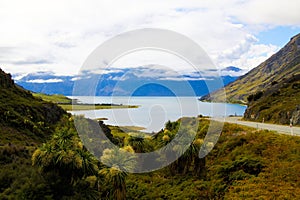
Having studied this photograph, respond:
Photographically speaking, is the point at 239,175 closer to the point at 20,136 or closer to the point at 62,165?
the point at 62,165

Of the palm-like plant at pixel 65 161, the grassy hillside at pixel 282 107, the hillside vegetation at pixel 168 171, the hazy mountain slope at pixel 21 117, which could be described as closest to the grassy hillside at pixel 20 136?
the hazy mountain slope at pixel 21 117

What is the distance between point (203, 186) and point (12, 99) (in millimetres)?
73838

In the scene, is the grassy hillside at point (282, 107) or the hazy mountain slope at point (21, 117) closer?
the grassy hillside at point (282, 107)

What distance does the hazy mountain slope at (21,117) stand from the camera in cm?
6059

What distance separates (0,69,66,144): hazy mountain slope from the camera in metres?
60.6

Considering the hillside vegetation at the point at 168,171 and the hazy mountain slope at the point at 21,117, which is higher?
the hazy mountain slope at the point at 21,117

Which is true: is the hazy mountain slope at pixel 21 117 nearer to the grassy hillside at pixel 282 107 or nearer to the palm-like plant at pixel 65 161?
the palm-like plant at pixel 65 161

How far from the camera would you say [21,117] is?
71750 millimetres

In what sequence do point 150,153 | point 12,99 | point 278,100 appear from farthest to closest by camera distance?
point 12,99, point 278,100, point 150,153

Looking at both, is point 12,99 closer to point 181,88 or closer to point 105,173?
point 105,173

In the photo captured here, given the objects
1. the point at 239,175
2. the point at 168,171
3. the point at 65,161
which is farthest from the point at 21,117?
the point at 239,175

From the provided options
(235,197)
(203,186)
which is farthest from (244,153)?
(235,197)

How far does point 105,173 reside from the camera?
2884 centimetres

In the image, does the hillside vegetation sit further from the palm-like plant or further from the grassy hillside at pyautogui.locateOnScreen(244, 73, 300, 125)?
the grassy hillside at pyautogui.locateOnScreen(244, 73, 300, 125)
